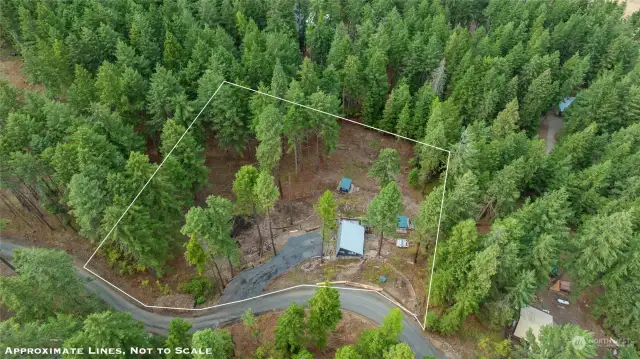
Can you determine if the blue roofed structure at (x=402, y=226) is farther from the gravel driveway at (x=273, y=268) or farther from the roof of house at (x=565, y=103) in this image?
the roof of house at (x=565, y=103)

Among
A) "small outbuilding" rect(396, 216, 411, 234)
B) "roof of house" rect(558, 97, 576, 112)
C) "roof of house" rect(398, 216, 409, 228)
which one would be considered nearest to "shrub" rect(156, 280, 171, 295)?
"small outbuilding" rect(396, 216, 411, 234)

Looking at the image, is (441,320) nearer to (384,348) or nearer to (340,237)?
(384,348)

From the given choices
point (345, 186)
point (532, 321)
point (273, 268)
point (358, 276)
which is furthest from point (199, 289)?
point (532, 321)

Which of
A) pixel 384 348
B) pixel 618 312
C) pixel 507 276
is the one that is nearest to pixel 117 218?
pixel 384 348

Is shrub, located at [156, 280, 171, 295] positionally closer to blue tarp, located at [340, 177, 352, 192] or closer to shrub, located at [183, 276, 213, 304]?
shrub, located at [183, 276, 213, 304]

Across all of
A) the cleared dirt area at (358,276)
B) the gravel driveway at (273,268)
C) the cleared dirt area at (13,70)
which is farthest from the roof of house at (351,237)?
the cleared dirt area at (13,70)
